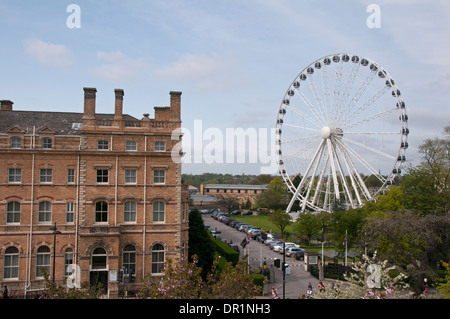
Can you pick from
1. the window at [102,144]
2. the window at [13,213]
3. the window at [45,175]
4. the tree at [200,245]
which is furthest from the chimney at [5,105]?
the tree at [200,245]

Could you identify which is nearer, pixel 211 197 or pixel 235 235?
pixel 235 235

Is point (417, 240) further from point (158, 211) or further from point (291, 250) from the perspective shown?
point (291, 250)

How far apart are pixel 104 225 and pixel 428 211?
28.7 m

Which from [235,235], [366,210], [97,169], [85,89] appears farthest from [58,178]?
[235,235]

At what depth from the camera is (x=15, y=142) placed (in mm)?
29906

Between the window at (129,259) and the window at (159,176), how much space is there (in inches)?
208

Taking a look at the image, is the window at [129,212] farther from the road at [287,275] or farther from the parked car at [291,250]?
the parked car at [291,250]

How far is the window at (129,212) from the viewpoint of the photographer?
101 ft

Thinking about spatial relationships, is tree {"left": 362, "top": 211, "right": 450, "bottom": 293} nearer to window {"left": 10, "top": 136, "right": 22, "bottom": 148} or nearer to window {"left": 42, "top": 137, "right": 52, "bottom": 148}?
window {"left": 42, "top": 137, "right": 52, "bottom": 148}

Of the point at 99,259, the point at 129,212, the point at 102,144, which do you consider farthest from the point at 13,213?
the point at 129,212

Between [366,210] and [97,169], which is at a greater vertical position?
[97,169]

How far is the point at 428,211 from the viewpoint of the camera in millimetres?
37969

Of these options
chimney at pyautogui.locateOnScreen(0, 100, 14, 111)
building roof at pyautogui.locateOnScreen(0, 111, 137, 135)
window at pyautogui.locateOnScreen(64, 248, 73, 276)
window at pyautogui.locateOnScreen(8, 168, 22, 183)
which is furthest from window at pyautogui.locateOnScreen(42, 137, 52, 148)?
window at pyautogui.locateOnScreen(64, 248, 73, 276)
